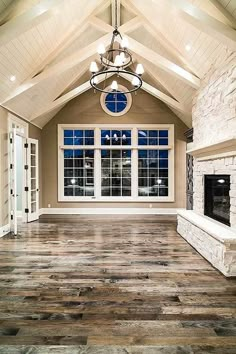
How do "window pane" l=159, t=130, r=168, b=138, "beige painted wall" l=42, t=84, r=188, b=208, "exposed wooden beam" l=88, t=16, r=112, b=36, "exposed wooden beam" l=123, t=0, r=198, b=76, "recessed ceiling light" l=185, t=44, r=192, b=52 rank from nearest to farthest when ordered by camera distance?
"recessed ceiling light" l=185, t=44, r=192, b=52 → "exposed wooden beam" l=123, t=0, r=198, b=76 → "exposed wooden beam" l=88, t=16, r=112, b=36 → "beige painted wall" l=42, t=84, r=188, b=208 → "window pane" l=159, t=130, r=168, b=138

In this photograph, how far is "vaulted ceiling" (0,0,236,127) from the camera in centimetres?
376

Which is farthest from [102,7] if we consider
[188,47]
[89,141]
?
[89,141]

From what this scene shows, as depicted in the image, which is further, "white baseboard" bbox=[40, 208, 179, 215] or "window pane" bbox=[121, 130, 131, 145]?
"window pane" bbox=[121, 130, 131, 145]

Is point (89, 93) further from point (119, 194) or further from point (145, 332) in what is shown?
point (145, 332)

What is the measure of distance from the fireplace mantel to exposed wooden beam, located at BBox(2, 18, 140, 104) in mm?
3066

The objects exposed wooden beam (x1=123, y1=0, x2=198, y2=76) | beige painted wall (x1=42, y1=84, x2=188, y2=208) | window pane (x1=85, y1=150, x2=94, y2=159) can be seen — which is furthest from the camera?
window pane (x1=85, y1=150, x2=94, y2=159)

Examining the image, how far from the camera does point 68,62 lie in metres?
5.52

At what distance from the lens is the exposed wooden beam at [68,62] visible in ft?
17.9

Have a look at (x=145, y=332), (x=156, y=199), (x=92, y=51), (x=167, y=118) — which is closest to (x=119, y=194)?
(x=156, y=199)

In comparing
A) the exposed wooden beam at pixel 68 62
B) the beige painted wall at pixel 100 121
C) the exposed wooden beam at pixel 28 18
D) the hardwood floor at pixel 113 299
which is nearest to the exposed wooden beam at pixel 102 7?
the exposed wooden beam at pixel 68 62

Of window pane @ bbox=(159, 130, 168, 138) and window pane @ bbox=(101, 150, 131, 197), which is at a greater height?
window pane @ bbox=(159, 130, 168, 138)

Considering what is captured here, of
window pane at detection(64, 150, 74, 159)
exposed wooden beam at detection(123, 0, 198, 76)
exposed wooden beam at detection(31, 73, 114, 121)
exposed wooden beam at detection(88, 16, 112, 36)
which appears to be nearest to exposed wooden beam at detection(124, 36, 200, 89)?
exposed wooden beam at detection(123, 0, 198, 76)

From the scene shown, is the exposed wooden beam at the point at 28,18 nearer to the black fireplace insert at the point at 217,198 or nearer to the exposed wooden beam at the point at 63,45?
the exposed wooden beam at the point at 63,45

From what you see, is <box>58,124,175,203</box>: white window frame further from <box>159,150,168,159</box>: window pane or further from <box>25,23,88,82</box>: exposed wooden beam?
<box>25,23,88,82</box>: exposed wooden beam
